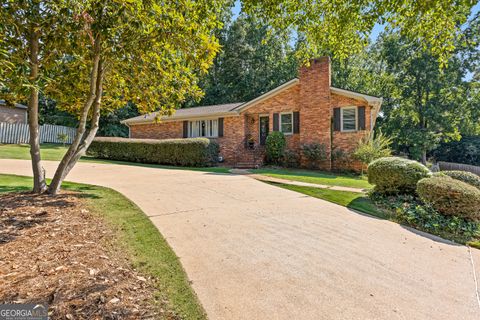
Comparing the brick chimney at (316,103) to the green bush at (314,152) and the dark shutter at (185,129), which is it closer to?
the green bush at (314,152)

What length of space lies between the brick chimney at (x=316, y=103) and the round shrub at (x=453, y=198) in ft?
27.3

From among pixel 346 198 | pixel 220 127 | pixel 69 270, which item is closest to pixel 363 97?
pixel 346 198

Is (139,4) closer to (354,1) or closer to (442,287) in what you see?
(354,1)

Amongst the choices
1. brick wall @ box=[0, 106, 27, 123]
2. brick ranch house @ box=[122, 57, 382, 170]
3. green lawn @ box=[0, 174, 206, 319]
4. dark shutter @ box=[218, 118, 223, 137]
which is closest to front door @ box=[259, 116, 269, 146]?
brick ranch house @ box=[122, 57, 382, 170]

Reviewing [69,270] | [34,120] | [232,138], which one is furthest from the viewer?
[232,138]

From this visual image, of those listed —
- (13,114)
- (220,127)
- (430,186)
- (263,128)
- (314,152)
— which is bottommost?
(430,186)

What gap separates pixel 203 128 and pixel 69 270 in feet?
51.7

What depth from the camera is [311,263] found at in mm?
3264

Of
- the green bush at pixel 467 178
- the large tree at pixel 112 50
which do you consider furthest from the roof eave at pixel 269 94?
the green bush at pixel 467 178

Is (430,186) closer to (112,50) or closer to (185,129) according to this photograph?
(112,50)

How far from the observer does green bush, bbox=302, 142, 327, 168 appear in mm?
13633

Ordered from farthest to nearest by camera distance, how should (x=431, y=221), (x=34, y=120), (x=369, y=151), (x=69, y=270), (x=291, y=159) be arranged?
(x=291, y=159) < (x=369, y=151) < (x=34, y=120) < (x=431, y=221) < (x=69, y=270)

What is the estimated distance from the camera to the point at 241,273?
298 cm

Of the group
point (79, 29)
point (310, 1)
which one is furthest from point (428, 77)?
point (79, 29)
